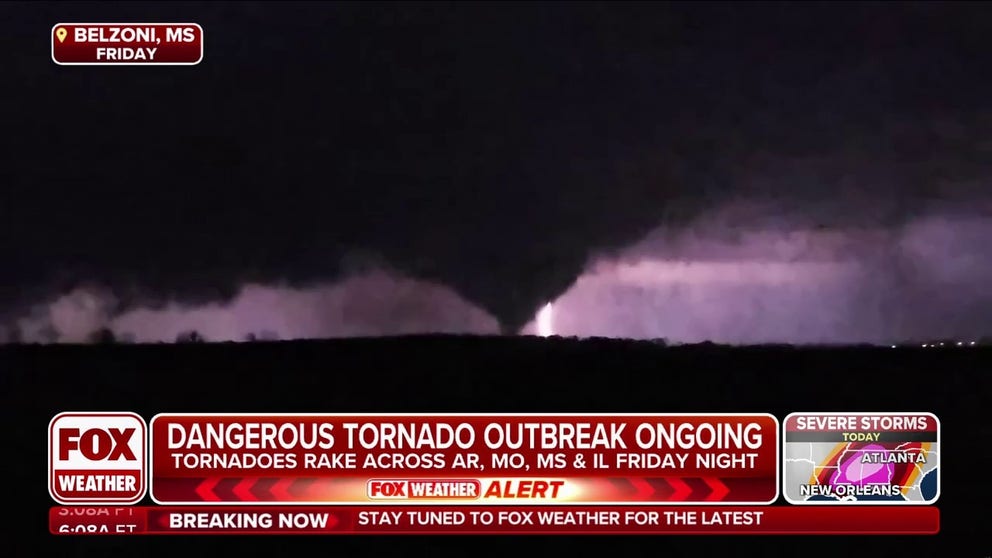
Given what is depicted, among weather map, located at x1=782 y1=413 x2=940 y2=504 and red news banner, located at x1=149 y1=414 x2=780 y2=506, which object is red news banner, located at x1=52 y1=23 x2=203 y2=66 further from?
weather map, located at x1=782 y1=413 x2=940 y2=504

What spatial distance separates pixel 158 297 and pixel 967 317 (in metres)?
1.46

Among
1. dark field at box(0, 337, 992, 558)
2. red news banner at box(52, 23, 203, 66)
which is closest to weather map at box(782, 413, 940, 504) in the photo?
dark field at box(0, 337, 992, 558)

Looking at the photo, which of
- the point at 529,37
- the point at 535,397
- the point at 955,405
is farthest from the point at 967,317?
the point at 529,37

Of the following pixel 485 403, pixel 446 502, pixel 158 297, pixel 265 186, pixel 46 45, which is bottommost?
pixel 446 502

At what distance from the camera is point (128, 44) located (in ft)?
3.92

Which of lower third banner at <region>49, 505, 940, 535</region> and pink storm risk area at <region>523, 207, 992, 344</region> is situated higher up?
pink storm risk area at <region>523, 207, 992, 344</region>

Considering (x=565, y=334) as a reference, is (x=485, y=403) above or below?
below

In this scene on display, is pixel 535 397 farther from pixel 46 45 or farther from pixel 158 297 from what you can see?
pixel 46 45

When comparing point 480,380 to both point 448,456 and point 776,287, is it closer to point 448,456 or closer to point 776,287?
point 448,456

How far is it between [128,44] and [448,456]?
0.96m

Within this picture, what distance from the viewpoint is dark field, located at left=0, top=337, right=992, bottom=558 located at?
46.1 inches

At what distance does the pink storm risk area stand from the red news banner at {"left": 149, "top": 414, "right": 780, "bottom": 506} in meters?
0.17

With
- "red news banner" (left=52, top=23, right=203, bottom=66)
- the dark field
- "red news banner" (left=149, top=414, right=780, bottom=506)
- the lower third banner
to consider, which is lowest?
the lower third banner
